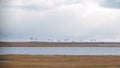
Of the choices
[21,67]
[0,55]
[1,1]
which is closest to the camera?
[1,1]

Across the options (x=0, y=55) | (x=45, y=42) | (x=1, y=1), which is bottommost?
(x=45, y=42)

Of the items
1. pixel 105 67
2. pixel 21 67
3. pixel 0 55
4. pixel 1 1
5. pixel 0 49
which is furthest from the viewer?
pixel 105 67

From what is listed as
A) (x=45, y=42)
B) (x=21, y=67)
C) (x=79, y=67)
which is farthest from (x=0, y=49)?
(x=45, y=42)

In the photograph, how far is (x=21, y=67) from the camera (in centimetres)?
1947

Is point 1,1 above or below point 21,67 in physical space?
above

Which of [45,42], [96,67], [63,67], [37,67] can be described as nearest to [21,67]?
[37,67]

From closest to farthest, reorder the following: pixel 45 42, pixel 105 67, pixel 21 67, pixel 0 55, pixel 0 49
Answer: pixel 0 49 → pixel 0 55 → pixel 21 67 → pixel 105 67 → pixel 45 42

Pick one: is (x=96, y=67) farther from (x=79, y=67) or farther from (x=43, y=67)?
(x=43, y=67)

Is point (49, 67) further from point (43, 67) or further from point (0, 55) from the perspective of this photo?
point (0, 55)

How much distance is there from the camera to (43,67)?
20.3 metres

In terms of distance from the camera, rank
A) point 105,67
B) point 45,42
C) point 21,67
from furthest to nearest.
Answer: point 45,42 < point 105,67 < point 21,67

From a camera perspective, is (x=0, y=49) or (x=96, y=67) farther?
(x=96, y=67)

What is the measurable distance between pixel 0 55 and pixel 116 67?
16.4 meters

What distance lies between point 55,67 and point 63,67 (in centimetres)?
63
